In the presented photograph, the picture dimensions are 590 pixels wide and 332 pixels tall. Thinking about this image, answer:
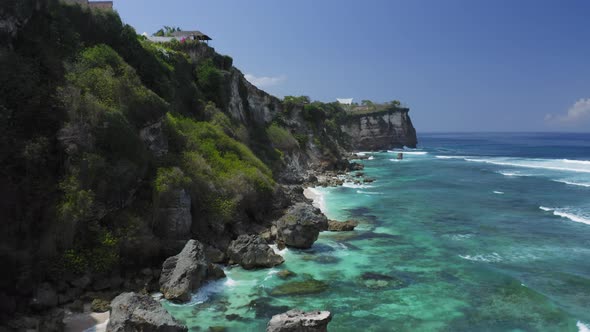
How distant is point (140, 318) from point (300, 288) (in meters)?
8.98

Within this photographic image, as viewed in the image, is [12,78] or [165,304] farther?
[12,78]

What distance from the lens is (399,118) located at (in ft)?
479

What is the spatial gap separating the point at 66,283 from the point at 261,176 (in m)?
18.3

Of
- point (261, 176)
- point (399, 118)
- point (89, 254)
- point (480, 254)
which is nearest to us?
point (89, 254)

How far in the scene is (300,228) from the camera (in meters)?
28.6

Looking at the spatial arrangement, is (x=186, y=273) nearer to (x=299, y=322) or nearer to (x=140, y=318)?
(x=140, y=318)

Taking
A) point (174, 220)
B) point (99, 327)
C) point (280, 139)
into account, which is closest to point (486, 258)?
point (174, 220)

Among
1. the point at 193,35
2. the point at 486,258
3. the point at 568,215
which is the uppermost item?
the point at 193,35

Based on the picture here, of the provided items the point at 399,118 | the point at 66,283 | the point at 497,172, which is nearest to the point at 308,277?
the point at 66,283

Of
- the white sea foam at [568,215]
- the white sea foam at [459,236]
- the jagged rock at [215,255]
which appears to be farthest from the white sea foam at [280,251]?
the white sea foam at [568,215]

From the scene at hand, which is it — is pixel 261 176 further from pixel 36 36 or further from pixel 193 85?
pixel 36 36

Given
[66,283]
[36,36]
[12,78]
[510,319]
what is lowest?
[510,319]

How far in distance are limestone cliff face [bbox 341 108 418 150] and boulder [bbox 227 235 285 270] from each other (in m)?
112

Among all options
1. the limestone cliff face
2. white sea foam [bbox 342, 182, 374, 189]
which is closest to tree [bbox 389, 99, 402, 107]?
the limestone cliff face
